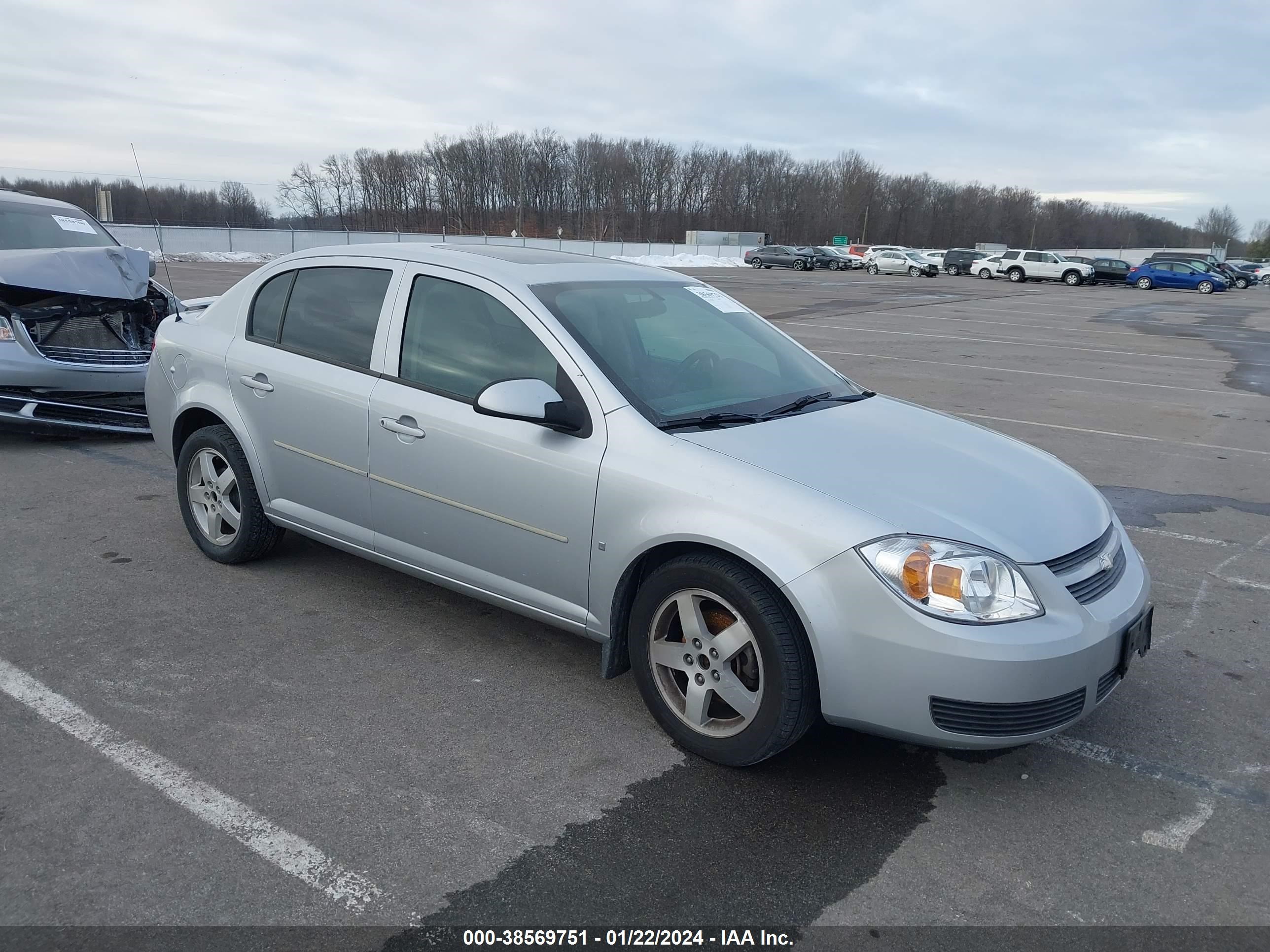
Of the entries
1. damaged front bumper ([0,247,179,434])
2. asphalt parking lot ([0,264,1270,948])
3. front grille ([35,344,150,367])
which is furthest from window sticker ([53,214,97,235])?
asphalt parking lot ([0,264,1270,948])

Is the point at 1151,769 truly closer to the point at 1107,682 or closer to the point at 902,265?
the point at 1107,682

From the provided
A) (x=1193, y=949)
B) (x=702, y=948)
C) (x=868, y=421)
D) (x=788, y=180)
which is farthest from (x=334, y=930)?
(x=788, y=180)

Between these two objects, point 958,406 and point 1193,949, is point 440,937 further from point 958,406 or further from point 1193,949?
point 958,406

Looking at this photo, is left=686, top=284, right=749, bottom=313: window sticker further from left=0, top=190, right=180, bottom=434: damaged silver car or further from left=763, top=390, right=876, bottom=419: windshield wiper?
left=0, top=190, right=180, bottom=434: damaged silver car

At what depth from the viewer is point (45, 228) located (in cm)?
848

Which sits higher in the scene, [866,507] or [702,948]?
[866,507]

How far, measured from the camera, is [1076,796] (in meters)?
3.19

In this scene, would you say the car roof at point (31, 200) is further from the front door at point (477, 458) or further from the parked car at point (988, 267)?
the parked car at point (988, 267)

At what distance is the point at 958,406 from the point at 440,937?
30.4 feet

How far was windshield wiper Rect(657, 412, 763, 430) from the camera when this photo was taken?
346 centimetres

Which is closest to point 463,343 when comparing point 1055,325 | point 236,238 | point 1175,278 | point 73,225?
point 73,225

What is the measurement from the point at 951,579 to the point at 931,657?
241 millimetres

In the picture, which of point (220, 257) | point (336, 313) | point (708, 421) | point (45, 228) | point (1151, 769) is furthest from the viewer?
point (220, 257)

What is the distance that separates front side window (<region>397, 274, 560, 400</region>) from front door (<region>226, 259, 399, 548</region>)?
19 cm
